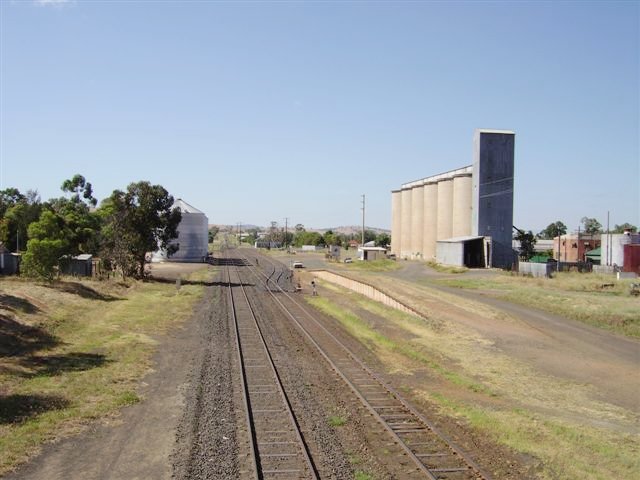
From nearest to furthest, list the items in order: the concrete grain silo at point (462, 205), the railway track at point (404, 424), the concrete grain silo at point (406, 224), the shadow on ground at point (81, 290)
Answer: the railway track at point (404, 424) → the shadow on ground at point (81, 290) → the concrete grain silo at point (462, 205) → the concrete grain silo at point (406, 224)

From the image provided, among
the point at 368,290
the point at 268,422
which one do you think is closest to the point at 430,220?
the point at 368,290

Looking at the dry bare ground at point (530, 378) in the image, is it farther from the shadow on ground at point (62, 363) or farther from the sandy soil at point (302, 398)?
the shadow on ground at point (62, 363)

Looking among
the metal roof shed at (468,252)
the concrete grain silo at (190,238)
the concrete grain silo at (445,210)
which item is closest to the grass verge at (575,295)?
the metal roof shed at (468,252)

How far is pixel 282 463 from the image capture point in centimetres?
1002

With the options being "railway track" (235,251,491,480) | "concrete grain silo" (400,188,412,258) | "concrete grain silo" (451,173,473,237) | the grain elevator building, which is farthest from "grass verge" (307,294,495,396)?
"concrete grain silo" (400,188,412,258)

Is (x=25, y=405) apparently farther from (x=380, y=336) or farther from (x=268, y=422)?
(x=380, y=336)

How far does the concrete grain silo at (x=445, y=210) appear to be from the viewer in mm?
85250

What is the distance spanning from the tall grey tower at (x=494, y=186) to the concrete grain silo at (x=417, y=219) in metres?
23.0

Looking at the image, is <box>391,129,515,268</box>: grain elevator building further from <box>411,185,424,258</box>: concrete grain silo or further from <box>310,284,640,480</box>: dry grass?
<box>310,284,640,480</box>: dry grass

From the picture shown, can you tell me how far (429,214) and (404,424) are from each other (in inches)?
3253

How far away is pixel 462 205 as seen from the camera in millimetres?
79000

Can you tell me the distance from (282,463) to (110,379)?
24.3ft

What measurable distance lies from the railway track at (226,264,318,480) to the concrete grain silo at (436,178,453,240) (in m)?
66.8

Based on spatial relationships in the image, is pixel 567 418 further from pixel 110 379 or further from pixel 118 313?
pixel 118 313
